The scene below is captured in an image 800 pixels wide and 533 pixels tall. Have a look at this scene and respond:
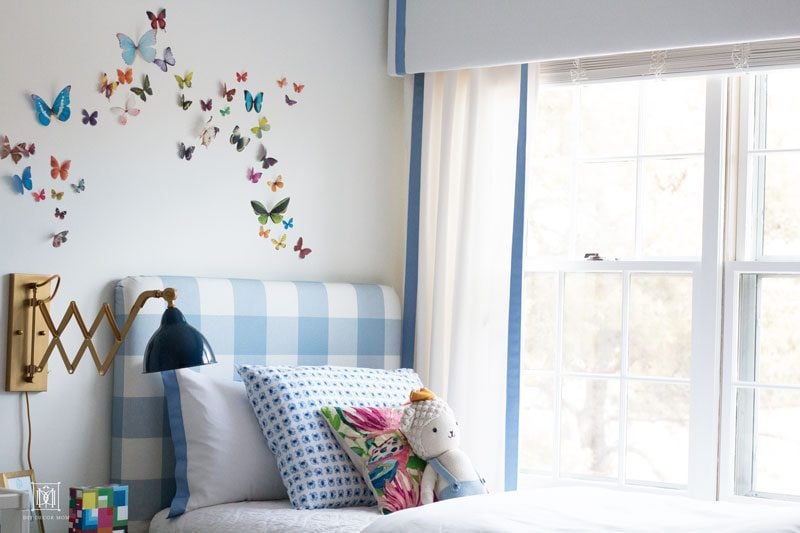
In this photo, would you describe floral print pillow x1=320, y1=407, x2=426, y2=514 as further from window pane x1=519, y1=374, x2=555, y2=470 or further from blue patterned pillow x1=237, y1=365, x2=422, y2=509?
window pane x1=519, y1=374, x2=555, y2=470

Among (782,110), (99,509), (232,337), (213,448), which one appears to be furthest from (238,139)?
(782,110)

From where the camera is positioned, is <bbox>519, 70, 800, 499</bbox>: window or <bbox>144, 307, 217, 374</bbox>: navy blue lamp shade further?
<bbox>519, 70, 800, 499</bbox>: window

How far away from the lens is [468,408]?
345 centimetres

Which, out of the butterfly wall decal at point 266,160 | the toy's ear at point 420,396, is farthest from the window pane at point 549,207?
the toy's ear at point 420,396

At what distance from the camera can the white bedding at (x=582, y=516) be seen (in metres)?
2.10

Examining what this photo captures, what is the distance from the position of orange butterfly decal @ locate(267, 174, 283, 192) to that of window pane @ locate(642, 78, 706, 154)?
1.26 m

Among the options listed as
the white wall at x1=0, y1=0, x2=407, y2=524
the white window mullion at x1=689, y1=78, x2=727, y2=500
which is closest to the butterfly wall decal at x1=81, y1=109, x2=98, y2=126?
the white wall at x1=0, y1=0, x2=407, y2=524

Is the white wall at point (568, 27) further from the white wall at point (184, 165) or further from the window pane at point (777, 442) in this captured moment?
the window pane at point (777, 442)

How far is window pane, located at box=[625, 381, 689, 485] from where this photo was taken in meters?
3.35

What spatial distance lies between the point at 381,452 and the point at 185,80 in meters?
1.28

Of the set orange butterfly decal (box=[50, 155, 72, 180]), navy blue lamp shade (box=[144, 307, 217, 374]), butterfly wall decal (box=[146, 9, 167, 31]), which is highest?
butterfly wall decal (box=[146, 9, 167, 31])

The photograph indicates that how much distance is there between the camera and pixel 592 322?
3496 millimetres

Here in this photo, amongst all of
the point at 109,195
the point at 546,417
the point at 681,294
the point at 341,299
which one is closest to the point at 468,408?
the point at 546,417

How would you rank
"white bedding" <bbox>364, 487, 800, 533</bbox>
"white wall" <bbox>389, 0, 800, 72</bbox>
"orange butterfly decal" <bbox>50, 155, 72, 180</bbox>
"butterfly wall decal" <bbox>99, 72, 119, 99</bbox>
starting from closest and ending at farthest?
"white bedding" <bbox>364, 487, 800, 533</bbox> → "orange butterfly decal" <bbox>50, 155, 72, 180</bbox> → "butterfly wall decal" <bbox>99, 72, 119, 99</bbox> → "white wall" <bbox>389, 0, 800, 72</bbox>
